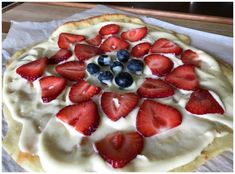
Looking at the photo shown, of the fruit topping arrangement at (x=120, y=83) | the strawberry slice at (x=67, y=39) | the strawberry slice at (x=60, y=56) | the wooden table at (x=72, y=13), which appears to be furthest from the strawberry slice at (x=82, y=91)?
the wooden table at (x=72, y=13)

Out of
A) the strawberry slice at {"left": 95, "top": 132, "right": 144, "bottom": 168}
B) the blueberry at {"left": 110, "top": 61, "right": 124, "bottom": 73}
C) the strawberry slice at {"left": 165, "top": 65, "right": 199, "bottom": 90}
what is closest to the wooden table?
the strawberry slice at {"left": 165, "top": 65, "right": 199, "bottom": 90}

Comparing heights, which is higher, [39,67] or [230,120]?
[39,67]

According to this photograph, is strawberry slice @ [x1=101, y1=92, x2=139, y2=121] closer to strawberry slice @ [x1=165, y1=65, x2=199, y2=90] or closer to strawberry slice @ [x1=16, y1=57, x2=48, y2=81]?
strawberry slice @ [x1=165, y1=65, x2=199, y2=90]

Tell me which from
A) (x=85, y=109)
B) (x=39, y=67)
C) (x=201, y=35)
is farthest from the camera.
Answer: (x=201, y=35)

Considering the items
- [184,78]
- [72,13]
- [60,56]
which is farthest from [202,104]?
[72,13]

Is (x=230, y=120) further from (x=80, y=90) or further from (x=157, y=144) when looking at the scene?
(x=80, y=90)

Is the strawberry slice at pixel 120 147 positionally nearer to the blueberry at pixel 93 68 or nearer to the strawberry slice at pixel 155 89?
the strawberry slice at pixel 155 89

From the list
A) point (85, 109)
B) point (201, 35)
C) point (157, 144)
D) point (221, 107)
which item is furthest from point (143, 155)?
point (201, 35)
